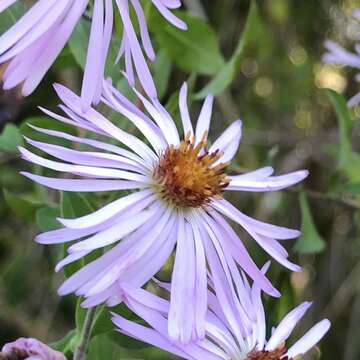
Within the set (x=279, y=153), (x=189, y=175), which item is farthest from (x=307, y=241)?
(x=279, y=153)

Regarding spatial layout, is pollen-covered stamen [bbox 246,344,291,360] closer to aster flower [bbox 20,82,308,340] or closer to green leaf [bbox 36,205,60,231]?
aster flower [bbox 20,82,308,340]

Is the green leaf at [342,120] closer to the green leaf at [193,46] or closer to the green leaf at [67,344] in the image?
the green leaf at [193,46]

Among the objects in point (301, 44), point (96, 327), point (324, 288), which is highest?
point (301, 44)

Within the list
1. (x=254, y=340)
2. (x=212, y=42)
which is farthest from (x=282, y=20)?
(x=254, y=340)

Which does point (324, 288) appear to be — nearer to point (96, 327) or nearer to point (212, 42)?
point (212, 42)

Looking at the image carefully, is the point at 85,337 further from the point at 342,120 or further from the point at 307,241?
the point at 342,120

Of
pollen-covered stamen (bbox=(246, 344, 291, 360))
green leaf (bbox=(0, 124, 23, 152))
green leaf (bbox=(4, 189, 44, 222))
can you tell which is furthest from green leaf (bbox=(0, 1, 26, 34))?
pollen-covered stamen (bbox=(246, 344, 291, 360))

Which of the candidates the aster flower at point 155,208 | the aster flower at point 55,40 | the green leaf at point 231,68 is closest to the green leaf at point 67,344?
the aster flower at point 155,208

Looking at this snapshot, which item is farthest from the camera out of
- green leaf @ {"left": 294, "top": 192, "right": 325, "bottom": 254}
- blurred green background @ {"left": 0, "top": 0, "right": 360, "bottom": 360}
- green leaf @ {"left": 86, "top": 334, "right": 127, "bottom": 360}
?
blurred green background @ {"left": 0, "top": 0, "right": 360, "bottom": 360}
